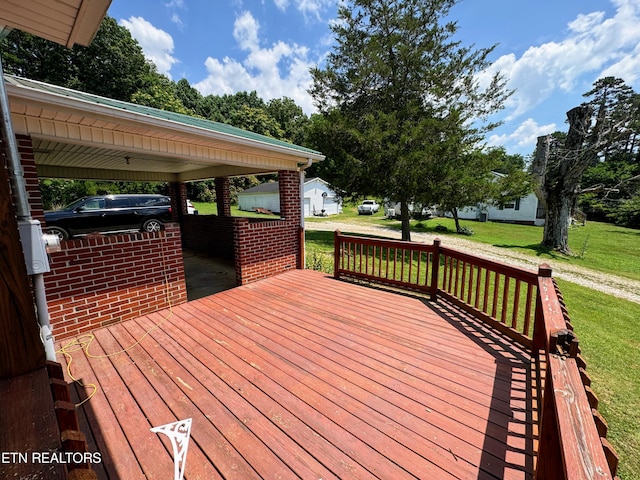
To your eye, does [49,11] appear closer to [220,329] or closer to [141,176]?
[220,329]

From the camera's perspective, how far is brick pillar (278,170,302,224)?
18.2ft

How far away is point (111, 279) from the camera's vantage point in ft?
11.1

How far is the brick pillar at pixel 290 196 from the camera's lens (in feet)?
18.2

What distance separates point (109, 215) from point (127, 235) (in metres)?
7.80

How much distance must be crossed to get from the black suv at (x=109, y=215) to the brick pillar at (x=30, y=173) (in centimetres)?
626

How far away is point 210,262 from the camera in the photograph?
726cm

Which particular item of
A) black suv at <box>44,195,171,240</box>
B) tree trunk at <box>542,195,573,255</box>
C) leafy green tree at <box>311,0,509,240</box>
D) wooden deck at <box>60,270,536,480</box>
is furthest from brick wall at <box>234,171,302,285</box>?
tree trunk at <box>542,195,573,255</box>

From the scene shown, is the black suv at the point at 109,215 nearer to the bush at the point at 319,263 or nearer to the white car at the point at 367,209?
the bush at the point at 319,263

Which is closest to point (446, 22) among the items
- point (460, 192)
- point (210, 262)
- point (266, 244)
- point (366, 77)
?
point (366, 77)

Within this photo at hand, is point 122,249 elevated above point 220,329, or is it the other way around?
point 122,249

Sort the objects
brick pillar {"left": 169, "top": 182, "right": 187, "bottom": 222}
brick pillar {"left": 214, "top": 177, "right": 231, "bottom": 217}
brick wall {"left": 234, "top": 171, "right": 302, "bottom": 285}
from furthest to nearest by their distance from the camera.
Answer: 1. brick pillar {"left": 169, "top": 182, "right": 187, "bottom": 222}
2. brick pillar {"left": 214, "top": 177, "right": 231, "bottom": 217}
3. brick wall {"left": 234, "top": 171, "right": 302, "bottom": 285}

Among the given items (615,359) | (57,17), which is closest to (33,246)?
(57,17)

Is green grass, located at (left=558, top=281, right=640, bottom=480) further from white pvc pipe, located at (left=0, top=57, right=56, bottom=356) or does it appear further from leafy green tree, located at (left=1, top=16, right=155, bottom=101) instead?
leafy green tree, located at (left=1, top=16, right=155, bottom=101)

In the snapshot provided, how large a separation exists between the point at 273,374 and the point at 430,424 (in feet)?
4.45
